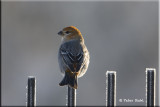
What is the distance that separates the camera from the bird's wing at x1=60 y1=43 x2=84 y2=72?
5.17 metres

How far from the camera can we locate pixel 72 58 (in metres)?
5.30

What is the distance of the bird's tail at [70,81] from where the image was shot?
15.1 feet

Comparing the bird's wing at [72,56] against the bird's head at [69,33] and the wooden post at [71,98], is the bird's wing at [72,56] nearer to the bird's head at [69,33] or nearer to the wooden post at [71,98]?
the bird's head at [69,33]

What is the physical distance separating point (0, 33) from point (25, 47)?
761 millimetres

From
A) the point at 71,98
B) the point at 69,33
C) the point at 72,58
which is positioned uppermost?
the point at 69,33

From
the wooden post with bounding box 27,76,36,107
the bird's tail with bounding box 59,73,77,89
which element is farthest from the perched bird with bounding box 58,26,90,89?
the wooden post with bounding box 27,76,36,107

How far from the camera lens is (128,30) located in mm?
11016

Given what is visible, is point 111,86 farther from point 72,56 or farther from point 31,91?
point 72,56

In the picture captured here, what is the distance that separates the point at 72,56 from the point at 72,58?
5 cm

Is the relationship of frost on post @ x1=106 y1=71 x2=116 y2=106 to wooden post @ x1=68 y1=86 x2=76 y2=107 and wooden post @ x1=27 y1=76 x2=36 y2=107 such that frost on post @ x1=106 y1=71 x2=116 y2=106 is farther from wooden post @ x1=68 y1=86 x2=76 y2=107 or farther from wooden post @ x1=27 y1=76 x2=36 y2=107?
wooden post @ x1=27 y1=76 x2=36 y2=107

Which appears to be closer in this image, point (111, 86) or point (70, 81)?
point (111, 86)

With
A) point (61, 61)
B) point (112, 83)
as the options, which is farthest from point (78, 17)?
point (112, 83)

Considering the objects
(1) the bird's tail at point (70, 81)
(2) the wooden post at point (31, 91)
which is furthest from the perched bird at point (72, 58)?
(2) the wooden post at point (31, 91)

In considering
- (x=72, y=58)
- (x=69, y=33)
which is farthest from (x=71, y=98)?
(x=69, y=33)
